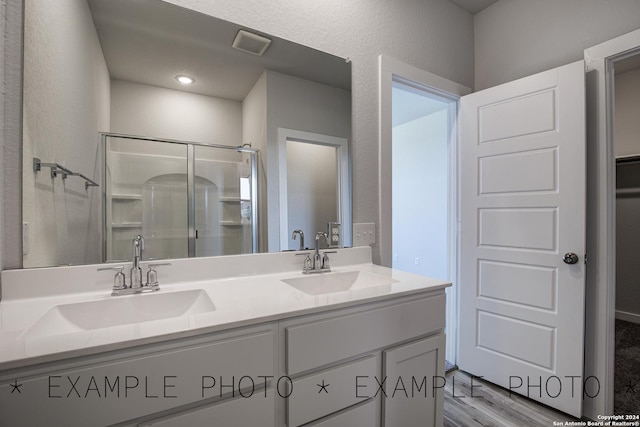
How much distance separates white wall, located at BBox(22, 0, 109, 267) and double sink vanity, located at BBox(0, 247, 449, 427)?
4.8 inches

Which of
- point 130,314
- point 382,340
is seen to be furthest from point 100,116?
point 382,340

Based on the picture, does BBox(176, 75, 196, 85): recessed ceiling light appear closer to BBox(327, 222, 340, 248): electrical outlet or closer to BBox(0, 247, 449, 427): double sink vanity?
BBox(0, 247, 449, 427): double sink vanity

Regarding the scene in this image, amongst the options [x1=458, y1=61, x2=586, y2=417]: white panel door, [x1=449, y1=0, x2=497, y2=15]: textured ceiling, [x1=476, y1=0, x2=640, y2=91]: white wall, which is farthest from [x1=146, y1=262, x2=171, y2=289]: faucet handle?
[x1=449, y1=0, x2=497, y2=15]: textured ceiling

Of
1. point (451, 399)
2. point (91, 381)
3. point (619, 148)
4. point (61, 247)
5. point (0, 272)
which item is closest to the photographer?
point (91, 381)

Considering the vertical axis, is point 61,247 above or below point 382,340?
above

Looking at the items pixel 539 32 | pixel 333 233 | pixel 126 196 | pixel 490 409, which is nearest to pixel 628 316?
pixel 490 409

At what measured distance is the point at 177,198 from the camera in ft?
3.99

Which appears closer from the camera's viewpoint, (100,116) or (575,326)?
(100,116)

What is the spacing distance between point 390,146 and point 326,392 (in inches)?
54.0

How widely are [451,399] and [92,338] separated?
199 cm

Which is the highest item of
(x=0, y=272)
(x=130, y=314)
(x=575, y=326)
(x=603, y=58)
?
(x=603, y=58)

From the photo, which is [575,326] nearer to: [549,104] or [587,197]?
[587,197]

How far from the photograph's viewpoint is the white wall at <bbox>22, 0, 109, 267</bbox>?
965mm

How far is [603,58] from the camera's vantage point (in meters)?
1.59
